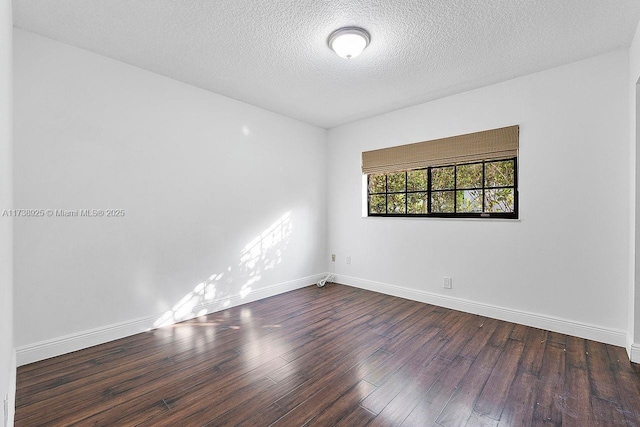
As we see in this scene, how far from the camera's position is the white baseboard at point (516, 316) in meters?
2.59

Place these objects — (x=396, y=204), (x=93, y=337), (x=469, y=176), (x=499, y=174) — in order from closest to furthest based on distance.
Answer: (x=93, y=337) → (x=499, y=174) → (x=469, y=176) → (x=396, y=204)

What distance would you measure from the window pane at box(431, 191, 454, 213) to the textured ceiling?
1.23 meters

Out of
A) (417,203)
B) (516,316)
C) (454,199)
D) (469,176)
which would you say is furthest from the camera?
(417,203)

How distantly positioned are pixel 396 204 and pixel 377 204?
311mm

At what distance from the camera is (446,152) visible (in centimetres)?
354

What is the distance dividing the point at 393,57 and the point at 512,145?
1559 mm

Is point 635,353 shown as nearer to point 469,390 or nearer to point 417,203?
point 469,390

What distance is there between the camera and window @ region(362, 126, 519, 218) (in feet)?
10.5

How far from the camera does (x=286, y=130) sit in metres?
4.29

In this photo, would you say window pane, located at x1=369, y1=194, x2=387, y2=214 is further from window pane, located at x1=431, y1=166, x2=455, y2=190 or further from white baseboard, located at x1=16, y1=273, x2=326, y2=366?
white baseboard, located at x1=16, y1=273, x2=326, y2=366

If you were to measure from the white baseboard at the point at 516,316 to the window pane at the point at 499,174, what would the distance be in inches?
53.0

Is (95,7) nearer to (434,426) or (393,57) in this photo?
(393,57)

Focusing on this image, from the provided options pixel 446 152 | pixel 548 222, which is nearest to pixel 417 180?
pixel 446 152

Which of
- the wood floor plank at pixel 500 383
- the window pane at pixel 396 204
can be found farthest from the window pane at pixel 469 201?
the wood floor plank at pixel 500 383
